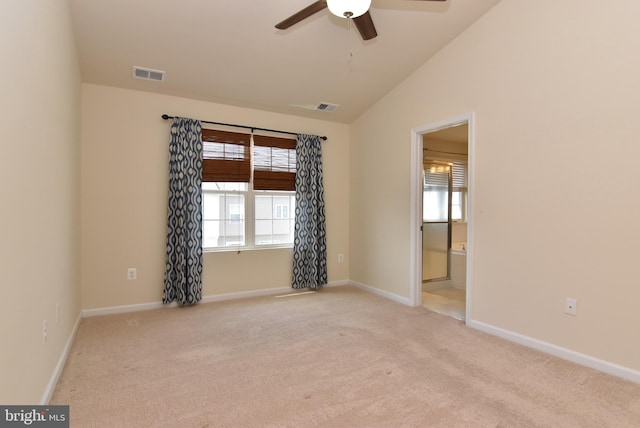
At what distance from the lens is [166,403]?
203 centimetres

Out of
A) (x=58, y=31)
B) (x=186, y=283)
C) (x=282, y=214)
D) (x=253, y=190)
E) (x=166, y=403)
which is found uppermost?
(x=58, y=31)

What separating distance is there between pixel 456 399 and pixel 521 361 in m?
0.89

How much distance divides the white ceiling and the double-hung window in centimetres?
56

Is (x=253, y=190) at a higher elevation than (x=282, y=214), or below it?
higher

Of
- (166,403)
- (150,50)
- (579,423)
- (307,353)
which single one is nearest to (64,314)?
(166,403)

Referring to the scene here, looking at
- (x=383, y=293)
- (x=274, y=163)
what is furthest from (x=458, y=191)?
(x=274, y=163)

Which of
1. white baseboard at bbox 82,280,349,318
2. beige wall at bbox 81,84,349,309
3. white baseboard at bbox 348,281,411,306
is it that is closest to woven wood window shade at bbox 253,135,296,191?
beige wall at bbox 81,84,349,309

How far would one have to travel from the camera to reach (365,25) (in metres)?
2.37

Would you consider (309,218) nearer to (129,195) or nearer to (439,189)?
(439,189)

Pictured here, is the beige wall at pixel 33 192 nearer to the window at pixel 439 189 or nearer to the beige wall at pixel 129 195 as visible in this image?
the beige wall at pixel 129 195

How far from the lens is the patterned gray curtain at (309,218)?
4.67m

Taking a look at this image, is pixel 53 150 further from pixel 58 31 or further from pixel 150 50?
pixel 150 50

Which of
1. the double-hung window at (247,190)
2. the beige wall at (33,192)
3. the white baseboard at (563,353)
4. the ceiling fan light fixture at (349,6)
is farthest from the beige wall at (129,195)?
the white baseboard at (563,353)

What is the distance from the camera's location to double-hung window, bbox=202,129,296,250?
419cm
